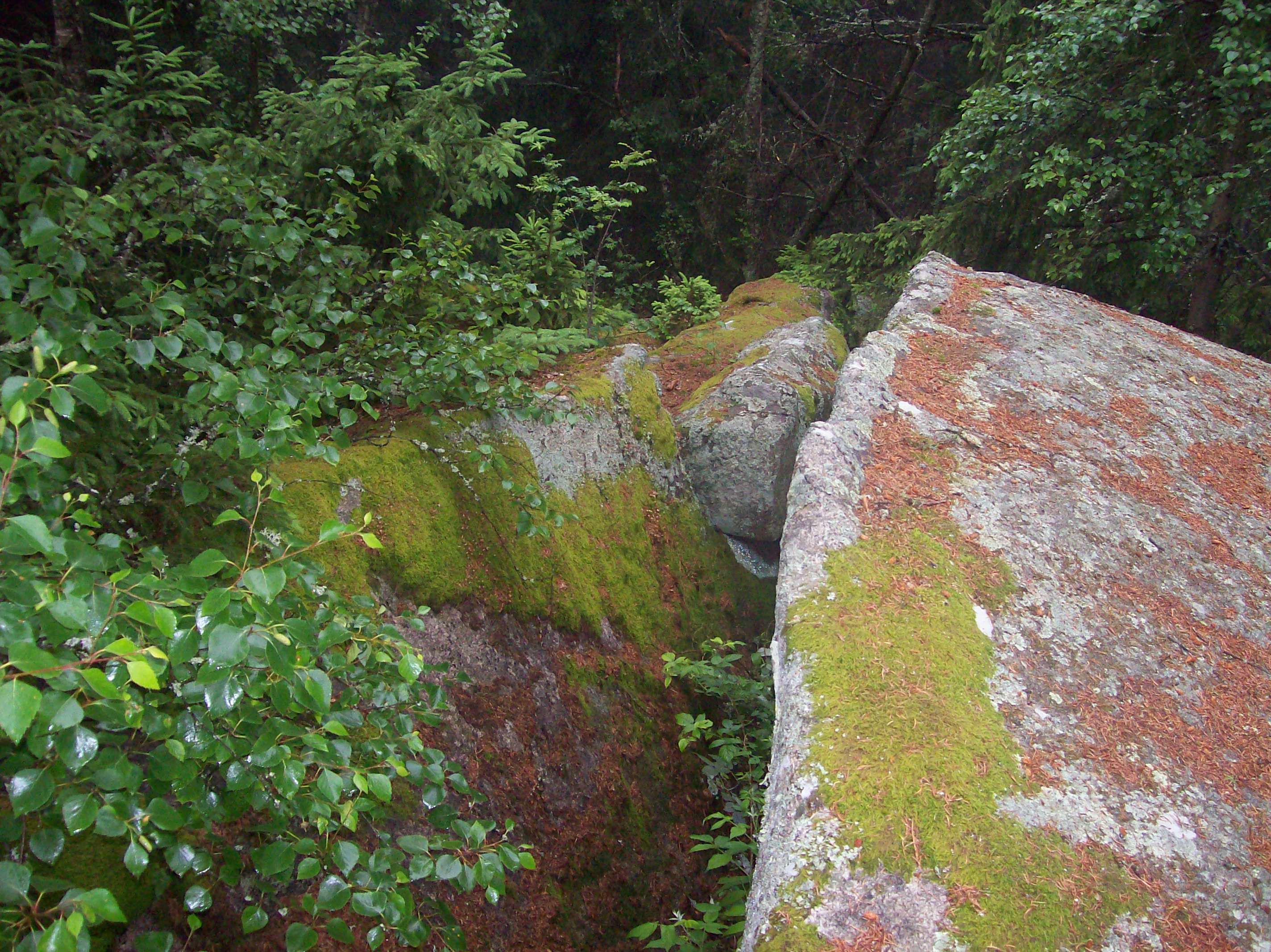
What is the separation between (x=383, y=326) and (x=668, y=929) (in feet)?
10.1

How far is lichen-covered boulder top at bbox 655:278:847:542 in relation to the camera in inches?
224

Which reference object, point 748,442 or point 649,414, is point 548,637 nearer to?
point 649,414

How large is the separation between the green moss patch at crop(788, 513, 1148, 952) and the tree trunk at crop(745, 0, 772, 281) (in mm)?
10085

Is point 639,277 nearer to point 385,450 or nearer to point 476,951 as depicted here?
point 385,450

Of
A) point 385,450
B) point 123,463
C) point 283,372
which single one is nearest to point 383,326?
point 385,450

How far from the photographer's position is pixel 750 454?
5.70 m

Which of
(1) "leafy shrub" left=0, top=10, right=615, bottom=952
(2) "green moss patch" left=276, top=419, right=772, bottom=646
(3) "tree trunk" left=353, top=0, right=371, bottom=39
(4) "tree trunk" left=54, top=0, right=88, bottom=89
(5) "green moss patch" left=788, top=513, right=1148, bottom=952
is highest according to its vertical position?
(3) "tree trunk" left=353, top=0, right=371, bottom=39

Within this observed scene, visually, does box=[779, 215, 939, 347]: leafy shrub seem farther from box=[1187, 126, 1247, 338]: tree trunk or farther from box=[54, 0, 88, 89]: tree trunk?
box=[54, 0, 88, 89]: tree trunk

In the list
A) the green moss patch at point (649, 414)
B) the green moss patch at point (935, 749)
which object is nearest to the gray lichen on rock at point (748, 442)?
the green moss patch at point (649, 414)

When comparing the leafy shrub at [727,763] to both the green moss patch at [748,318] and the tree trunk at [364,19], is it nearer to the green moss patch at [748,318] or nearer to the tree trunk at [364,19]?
the green moss patch at [748,318]

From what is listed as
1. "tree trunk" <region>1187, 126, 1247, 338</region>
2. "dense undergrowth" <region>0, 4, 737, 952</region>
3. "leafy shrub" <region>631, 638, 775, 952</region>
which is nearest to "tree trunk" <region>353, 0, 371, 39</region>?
"dense undergrowth" <region>0, 4, 737, 952</region>

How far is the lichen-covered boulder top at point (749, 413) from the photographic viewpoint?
570cm

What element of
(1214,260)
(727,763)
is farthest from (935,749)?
(1214,260)

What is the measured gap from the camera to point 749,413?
5867 millimetres
